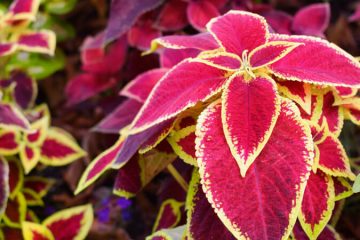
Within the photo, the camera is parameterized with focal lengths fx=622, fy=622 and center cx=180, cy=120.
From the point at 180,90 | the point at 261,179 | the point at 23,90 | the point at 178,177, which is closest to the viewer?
the point at 261,179

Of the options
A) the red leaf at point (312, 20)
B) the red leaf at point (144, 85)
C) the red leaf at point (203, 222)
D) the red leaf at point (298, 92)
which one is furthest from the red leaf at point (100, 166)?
the red leaf at point (312, 20)

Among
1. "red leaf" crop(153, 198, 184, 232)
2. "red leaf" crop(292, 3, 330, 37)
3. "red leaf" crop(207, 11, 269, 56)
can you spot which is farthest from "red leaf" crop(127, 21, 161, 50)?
"red leaf" crop(207, 11, 269, 56)

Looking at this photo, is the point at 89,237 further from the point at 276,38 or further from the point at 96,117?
the point at 276,38

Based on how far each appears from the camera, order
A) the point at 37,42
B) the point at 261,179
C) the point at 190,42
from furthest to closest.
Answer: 1. the point at 37,42
2. the point at 190,42
3. the point at 261,179

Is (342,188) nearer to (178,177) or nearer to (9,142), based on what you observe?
(178,177)

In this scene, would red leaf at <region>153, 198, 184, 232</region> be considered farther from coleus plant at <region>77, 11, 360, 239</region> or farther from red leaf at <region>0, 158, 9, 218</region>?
red leaf at <region>0, 158, 9, 218</region>

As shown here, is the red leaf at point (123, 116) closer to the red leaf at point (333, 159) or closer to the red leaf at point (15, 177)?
the red leaf at point (15, 177)

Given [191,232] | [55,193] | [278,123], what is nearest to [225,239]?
[191,232]

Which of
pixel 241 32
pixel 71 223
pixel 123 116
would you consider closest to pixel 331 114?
pixel 241 32

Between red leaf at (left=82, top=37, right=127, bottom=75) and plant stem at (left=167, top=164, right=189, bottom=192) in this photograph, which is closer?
plant stem at (left=167, top=164, right=189, bottom=192)
